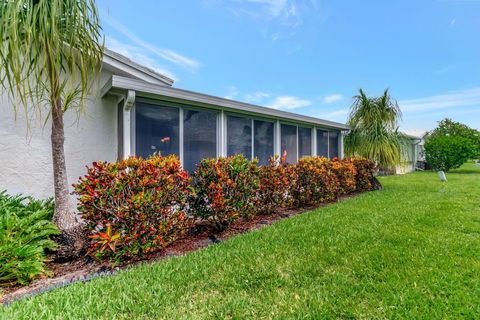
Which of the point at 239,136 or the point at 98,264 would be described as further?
the point at 239,136

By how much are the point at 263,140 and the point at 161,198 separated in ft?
15.8

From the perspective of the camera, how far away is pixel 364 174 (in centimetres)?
959

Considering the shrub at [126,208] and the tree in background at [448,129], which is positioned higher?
the tree in background at [448,129]

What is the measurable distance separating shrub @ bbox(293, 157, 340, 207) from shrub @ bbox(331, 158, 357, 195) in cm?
36

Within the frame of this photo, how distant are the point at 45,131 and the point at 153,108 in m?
2.28

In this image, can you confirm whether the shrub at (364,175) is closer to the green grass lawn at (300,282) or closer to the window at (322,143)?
the window at (322,143)

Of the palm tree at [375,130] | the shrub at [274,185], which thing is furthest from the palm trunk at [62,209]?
the palm tree at [375,130]

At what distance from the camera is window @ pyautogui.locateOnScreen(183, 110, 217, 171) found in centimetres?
616

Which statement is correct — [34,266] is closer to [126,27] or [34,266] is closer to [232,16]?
[126,27]

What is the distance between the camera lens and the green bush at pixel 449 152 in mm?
18047

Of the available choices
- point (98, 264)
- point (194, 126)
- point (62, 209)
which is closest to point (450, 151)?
point (194, 126)

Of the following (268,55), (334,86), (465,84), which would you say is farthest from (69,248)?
(465,84)

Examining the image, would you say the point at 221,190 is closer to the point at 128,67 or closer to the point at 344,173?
the point at 128,67

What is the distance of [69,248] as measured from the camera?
384 cm
